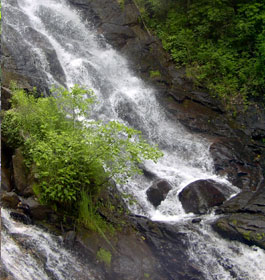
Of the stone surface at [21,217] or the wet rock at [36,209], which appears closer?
the stone surface at [21,217]

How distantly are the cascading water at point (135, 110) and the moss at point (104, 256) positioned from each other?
66.9 inches

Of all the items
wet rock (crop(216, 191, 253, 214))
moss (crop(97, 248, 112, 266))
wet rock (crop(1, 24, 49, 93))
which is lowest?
moss (crop(97, 248, 112, 266))

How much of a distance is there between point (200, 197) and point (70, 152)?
363 centimetres

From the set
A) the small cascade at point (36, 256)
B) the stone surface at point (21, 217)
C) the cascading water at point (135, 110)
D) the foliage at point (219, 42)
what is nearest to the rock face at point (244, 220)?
the cascading water at point (135, 110)

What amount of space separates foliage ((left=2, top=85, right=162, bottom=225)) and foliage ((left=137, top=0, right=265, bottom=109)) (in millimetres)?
6634

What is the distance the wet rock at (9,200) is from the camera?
18.1 ft

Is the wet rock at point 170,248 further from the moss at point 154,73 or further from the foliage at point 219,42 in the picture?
the moss at point 154,73

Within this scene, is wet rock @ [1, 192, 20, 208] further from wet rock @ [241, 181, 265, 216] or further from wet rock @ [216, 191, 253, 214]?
wet rock @ [241, 181, 265, 216]

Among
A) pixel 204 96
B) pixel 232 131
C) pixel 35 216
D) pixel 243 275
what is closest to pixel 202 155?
pixel 232 131

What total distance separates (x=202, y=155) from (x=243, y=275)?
4027mm

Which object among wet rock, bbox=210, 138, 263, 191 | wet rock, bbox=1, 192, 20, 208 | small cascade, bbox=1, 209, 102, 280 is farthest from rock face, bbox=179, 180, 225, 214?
wet rock, bbox=1, 192, 20, 208

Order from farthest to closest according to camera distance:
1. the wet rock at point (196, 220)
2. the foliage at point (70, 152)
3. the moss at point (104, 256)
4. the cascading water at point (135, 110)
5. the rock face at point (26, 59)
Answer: the rock face at point (26, 59), the wet rock at point (196, 220), the cascading water at point (135, 110), the moss at point (104, 256), the foliage at point (70, 152)

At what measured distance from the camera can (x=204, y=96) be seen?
38.1 ft

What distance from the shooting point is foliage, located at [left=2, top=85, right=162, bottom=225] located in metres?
5.59
